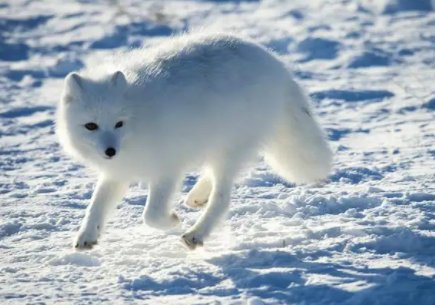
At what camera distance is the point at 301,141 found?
4441 mm

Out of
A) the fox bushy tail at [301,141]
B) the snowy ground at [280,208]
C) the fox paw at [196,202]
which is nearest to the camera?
the snowy ground at [280,208]

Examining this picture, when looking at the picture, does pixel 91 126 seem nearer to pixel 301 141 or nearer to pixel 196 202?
pixel 196 202

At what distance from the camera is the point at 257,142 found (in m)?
4.29

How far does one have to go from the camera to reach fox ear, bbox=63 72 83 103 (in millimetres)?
3699

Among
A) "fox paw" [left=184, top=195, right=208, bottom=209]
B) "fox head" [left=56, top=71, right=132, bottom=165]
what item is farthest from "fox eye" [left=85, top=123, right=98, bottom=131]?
"fox paw" [left=184, top=195, right=208, bottom=209]

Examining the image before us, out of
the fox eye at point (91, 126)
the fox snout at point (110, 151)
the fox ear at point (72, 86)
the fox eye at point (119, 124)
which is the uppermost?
the fox ear at point (72, 86)

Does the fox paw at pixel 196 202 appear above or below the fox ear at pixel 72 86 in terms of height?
below

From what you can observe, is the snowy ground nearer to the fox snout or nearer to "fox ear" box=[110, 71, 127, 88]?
the fox snout

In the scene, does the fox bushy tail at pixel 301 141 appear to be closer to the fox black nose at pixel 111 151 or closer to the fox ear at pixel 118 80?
the fox ear at pixel 118 80

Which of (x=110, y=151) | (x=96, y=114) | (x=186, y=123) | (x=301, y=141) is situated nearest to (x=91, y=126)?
(x=96, y=114)

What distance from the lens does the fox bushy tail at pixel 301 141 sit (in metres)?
4.43

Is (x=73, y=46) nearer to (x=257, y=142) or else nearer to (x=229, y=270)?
(x=257, y=142)

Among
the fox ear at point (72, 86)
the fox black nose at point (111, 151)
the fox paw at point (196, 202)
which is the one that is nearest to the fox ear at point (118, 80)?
the fox ear at point (72, 86)

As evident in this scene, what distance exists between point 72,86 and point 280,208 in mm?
1609
